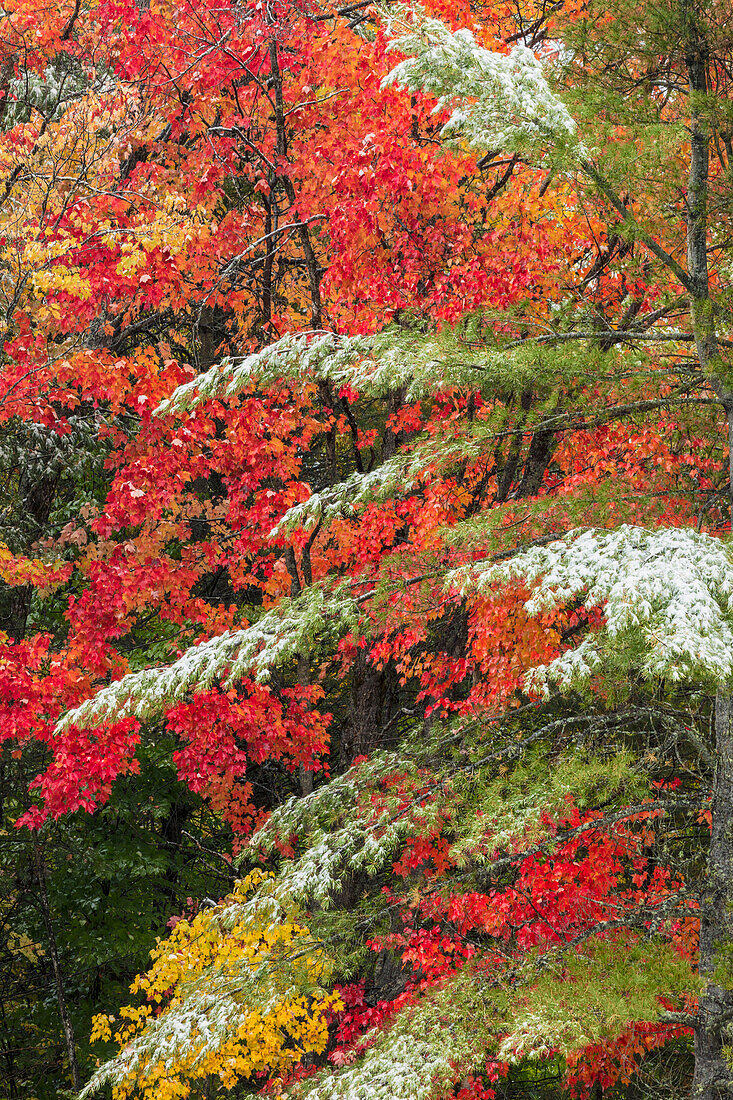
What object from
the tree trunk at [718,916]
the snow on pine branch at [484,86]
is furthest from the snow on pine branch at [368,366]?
the tree trunk at [718,916]

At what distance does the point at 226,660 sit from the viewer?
5891 millimetres

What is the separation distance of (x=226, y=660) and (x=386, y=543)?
3390 millimetres

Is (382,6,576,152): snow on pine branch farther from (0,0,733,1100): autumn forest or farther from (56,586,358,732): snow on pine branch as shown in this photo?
(56,586,358,732): snow on pine branch

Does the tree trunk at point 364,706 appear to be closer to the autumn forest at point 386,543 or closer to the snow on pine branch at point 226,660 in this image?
the autumn forest at point 386,543

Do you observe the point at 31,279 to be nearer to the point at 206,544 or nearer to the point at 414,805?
the point at 206,544

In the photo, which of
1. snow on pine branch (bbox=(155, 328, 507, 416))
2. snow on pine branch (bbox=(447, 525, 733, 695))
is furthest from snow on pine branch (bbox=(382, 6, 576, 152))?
snow on pine branch (bbox=(447, 525, 733, 695))

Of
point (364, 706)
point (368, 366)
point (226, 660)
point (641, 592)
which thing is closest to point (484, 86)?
point (368, 366)

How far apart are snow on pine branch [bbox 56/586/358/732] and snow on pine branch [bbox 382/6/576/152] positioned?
2.99 meters

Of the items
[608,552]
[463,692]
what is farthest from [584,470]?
[608,552]

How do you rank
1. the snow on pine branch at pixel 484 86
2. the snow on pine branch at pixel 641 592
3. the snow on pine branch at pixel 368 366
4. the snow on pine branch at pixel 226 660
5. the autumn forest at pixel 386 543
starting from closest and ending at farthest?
the snow on pine branch at pixel 641 592 → the snow on pine branch at pixel 484 86 → the autumn forest at pixel 386 543 → the snow on pine branch at pixel 368 366 → the snow on pine branch at pixel 226 660

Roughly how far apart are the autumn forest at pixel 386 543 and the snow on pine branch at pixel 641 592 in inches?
0.9

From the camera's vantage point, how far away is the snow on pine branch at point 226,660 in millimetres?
5723

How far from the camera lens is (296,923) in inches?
271

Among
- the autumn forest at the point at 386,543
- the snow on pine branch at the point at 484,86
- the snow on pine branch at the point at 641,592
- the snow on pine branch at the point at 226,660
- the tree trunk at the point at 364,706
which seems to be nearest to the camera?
the snow on pine branch at the point at 641,592
